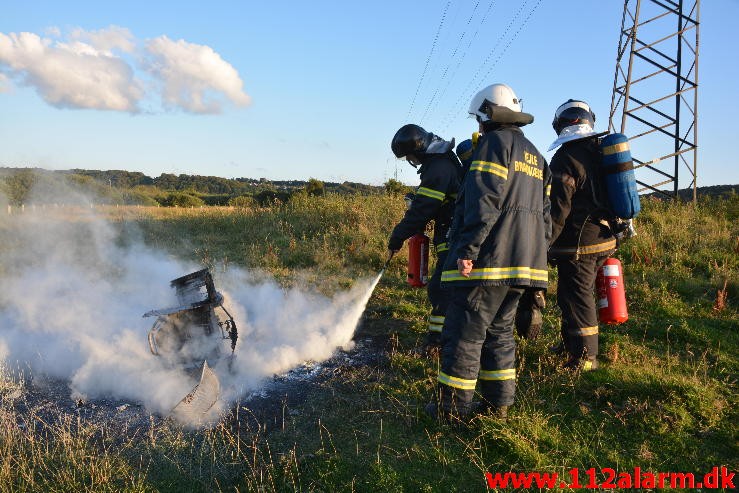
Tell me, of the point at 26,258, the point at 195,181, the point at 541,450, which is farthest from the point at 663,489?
the point at 195,181

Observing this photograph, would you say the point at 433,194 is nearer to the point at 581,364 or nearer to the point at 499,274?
the point at 499,274

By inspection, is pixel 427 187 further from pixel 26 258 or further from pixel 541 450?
pixel 26 258

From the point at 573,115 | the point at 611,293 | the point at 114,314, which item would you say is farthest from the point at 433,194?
the point at 114,314

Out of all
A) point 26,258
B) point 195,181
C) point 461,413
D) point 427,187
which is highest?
point 195,181

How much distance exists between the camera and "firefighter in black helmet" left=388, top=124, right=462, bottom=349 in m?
4.70

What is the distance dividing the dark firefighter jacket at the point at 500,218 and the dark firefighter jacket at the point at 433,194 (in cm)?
104

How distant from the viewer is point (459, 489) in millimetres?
2992

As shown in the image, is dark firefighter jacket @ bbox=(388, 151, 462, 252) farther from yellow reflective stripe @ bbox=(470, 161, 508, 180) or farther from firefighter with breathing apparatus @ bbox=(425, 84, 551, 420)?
yellow reflective stripe @ bbox=(470, 161, 508, 180)

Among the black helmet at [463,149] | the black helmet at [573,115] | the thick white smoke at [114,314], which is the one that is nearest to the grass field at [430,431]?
the thick white smoke at [114,314]

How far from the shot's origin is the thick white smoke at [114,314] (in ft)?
14.9

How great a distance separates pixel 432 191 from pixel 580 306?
1.78 metres

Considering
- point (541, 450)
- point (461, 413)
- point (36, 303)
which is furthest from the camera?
point (36, 303)

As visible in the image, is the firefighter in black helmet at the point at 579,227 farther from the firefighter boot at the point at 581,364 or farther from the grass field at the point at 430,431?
the grass field at the point at 430,431

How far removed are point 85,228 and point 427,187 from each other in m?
6.30
